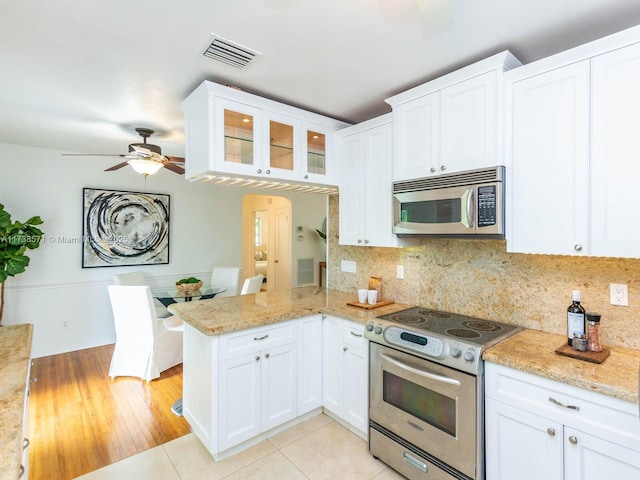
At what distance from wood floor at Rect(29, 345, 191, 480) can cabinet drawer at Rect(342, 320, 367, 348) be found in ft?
4.72

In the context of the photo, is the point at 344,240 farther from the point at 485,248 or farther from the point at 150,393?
the point at 150,393

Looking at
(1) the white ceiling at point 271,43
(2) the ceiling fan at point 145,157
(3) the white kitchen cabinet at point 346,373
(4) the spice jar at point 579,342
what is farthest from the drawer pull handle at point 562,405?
(2) the ceiling fan at point 145,157

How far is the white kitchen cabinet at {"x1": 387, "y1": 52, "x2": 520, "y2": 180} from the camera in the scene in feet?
6.23

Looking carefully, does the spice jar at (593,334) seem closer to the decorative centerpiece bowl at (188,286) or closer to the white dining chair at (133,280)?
the decorative centerpiece bowl at (188,286)

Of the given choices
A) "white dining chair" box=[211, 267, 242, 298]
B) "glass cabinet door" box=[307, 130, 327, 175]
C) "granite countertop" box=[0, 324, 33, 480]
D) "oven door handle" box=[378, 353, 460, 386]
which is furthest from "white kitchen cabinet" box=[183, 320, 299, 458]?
"white dining chair" box=[211, 267, 242, 298]

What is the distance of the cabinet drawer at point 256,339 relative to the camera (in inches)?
84.0

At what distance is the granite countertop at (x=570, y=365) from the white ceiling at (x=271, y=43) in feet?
5.17

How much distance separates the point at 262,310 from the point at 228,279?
264cm

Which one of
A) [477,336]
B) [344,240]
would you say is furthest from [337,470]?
[344,240]

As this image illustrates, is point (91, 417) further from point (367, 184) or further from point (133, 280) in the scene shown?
point (367, 184)

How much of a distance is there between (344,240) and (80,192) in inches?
146

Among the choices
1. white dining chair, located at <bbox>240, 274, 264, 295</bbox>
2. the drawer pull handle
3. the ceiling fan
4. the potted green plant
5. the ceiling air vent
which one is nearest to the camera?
the drawer pull handle

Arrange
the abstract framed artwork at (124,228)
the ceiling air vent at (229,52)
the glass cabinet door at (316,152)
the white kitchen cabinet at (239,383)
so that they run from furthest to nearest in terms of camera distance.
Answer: the abstract framed artwork at (124,228) → the glass cabinet door at (316,152) → the white kitchen cabinet at (239,383) → the ceiling air vent at (229,52)

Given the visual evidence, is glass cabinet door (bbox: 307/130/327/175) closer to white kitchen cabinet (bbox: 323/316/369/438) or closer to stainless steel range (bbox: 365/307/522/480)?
white kitchen cabinet (bbox: 323/316/369/438)
